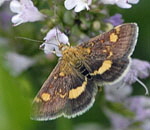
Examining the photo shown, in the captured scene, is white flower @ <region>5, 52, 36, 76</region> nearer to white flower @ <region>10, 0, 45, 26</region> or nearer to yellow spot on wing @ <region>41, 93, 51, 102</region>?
white flower @ <region>10, 0, 45, 26</region>

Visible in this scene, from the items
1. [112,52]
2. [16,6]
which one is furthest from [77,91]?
[16,6]

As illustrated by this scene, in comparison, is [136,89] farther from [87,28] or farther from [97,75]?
[97,75]

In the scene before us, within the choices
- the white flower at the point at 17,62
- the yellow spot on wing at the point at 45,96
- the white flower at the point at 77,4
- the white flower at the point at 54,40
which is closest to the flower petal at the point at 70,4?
the white flower at the point at 77,4

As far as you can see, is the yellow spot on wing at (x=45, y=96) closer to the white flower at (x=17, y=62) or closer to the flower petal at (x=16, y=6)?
the flower petal at (x=16, y=6)

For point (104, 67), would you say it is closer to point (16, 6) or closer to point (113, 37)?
point (113, 37)

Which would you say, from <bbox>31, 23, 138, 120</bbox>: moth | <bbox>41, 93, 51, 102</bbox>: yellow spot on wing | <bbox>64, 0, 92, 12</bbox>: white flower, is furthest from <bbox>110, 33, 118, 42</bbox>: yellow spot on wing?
<bbox>41, 93, 51, 102</bbox>: yellow spot on wing
